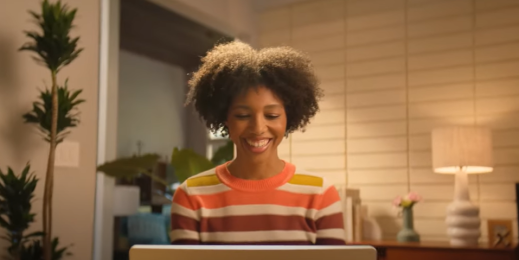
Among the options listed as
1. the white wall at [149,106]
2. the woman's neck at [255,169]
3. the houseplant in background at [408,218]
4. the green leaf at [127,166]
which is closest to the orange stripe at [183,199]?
the woman's neck at [255,169]

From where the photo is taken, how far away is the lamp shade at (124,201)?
3.72 meters

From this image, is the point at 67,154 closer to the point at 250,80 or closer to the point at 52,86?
the point at 52,86

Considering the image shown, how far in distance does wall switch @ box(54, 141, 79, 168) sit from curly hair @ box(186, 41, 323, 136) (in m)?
1.70

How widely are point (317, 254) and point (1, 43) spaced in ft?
7.15

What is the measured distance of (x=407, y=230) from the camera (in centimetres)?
338

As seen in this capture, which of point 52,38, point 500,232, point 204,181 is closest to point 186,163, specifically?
point 52,38

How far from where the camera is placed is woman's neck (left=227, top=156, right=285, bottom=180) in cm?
116

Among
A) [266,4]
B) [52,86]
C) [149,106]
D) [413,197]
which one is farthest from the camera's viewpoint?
[149,106]

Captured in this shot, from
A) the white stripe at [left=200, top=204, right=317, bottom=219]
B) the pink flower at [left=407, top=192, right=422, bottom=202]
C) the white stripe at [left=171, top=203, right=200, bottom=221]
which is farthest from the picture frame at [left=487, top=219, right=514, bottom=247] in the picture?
the white stripe at [left=171, top=203, right=200, bottom=221]

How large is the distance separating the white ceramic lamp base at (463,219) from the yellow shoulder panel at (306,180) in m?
2.18

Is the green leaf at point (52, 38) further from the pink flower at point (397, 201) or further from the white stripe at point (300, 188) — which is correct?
the pink flower at point (397, 201)

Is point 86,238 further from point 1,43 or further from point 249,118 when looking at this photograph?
point 249,118

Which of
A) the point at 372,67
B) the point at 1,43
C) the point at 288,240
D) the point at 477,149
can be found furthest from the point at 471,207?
the point at 1,43

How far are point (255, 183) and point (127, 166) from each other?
182 cm
